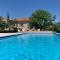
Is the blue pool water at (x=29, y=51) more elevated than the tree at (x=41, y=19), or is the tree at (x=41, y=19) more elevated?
the tree at (x=41, y=19)

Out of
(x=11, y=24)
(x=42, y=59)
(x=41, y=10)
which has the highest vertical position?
(x=41, y=10)

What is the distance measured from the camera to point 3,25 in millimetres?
32875

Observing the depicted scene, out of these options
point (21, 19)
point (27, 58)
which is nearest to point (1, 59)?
point (27, 58)

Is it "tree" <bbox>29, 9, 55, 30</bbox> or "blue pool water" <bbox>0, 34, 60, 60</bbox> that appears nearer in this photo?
"blue pool water" <bbox>0, 34, 60, 60</bbox>

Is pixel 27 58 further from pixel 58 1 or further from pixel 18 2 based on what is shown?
pixel 18 2

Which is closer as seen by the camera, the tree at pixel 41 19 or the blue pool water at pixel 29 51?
the blue pool water at pixel 29 51

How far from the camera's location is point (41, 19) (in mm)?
40781

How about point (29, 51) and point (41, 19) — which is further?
point (41, 19)

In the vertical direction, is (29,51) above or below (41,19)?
below

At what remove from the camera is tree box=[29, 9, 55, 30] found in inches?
1596

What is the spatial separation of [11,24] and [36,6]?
29.6 feet

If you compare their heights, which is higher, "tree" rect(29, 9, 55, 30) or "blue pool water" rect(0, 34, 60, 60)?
"tree" rect(29, 9, 55, 30)

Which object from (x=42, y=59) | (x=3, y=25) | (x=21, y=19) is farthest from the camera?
(x=21, y=19)

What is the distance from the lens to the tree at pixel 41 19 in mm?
40531
